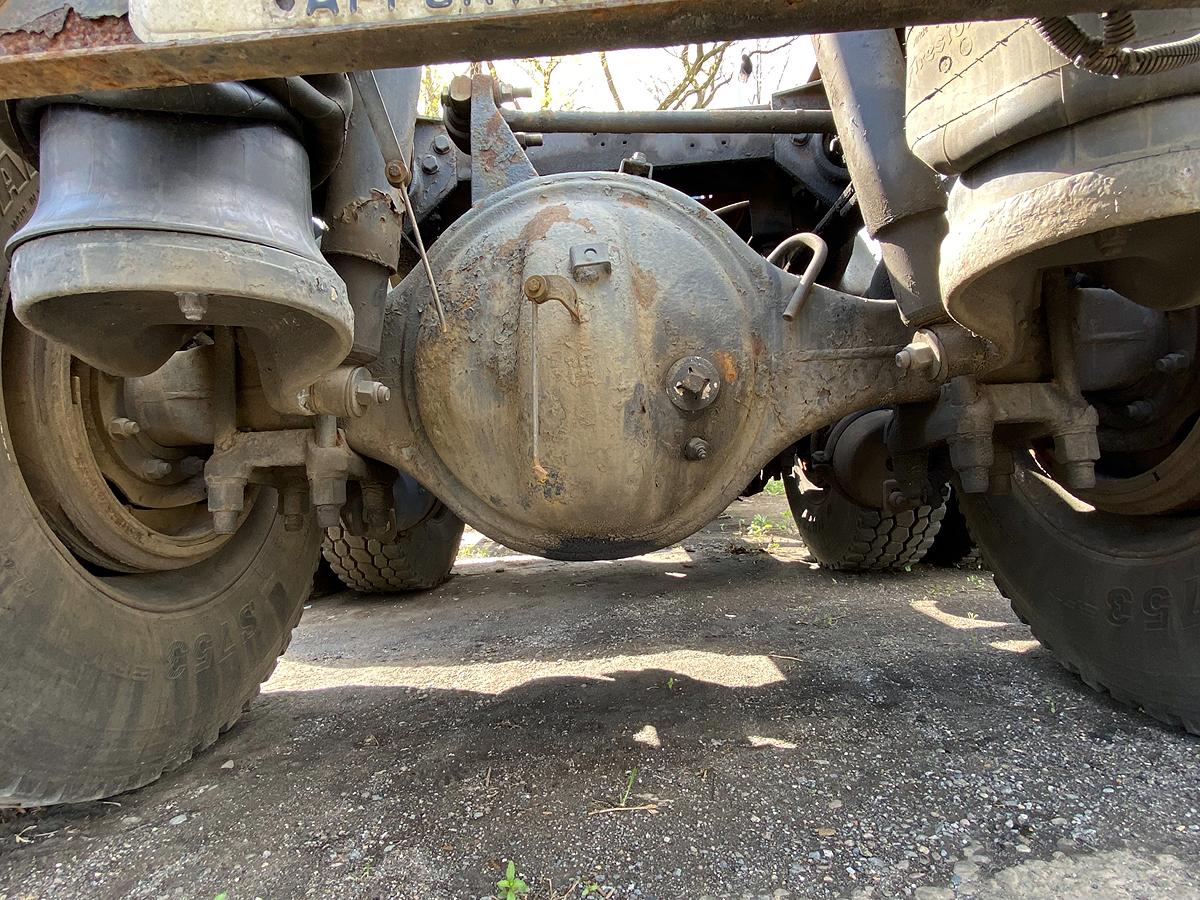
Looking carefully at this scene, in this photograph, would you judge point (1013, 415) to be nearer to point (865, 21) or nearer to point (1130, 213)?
point (1130, 213)

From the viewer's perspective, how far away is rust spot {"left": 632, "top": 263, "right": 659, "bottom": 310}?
4.56 ft

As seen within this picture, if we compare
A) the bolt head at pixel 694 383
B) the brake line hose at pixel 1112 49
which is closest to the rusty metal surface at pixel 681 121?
the bolt head at pixel 694 383

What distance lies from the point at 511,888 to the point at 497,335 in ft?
3.24

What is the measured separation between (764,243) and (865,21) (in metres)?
2.38

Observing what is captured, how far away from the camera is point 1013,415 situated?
4.65 feet

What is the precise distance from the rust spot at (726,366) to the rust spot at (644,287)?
0.17 m

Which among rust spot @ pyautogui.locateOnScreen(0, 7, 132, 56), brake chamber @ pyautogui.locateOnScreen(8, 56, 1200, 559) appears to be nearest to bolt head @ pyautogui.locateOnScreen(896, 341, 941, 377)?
brake chamber @ pyautogui.locateOnScreen(8, 56, 1200, 559)

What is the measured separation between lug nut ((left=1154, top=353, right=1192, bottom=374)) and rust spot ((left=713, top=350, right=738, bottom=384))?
3.24ft

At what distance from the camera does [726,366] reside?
1435 millimetres

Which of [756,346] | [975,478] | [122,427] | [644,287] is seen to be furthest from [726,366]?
[122,427]

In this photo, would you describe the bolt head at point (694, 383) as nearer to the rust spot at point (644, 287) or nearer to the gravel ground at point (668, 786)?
the rust spot at point (644, 287)

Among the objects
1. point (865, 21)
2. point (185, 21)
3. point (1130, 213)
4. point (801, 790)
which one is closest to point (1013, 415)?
point (1130, 213)

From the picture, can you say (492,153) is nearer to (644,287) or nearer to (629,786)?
(644,287)

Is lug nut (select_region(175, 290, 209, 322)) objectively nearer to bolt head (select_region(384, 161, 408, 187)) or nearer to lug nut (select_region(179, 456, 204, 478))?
bolt head (select_region(384, 161, 408, 187))
